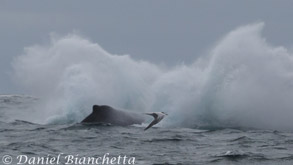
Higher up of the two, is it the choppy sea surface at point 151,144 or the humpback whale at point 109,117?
the humpback whale at point 109,117

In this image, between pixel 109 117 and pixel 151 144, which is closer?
pixel 151 144

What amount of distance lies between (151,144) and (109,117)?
5091mm

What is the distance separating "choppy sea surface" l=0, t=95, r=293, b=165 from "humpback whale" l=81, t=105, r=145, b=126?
2.04 feet

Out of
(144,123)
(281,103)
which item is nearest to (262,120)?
(281,103)

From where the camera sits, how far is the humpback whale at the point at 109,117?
21562mm

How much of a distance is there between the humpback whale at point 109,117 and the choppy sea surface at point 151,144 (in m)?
0.62

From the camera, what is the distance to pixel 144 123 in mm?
23078

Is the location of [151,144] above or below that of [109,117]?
below

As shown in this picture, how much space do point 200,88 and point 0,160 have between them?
51.4 feet

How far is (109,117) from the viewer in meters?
21.8

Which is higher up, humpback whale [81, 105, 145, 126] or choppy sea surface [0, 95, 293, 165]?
humpback whale [81, 105, 145, 126]

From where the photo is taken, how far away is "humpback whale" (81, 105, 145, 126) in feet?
70.7

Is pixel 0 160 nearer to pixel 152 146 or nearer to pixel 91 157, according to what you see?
pixel 91 157

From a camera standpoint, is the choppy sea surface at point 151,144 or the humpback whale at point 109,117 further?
the humpback whale at point 109,117
